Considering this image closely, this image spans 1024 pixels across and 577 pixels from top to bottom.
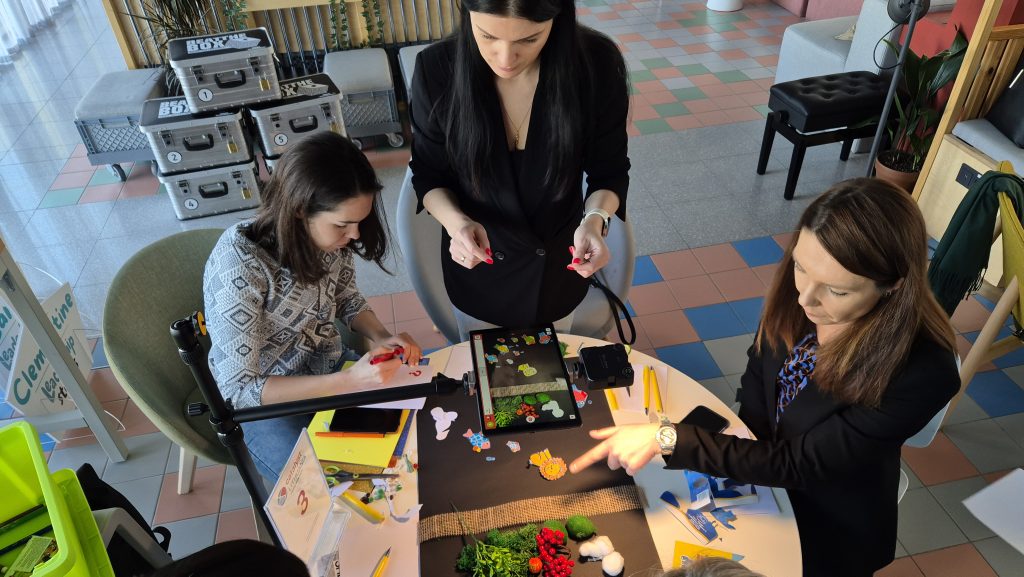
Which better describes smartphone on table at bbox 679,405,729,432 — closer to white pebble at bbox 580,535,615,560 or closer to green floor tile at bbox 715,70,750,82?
white pebble at bbox 580,535,615,560

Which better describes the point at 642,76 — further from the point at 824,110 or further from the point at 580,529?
the point at 580,529

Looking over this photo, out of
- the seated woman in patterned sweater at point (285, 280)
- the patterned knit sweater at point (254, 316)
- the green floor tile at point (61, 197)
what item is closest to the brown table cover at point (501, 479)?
the seated woman in patterned sweater at point (285, 280)

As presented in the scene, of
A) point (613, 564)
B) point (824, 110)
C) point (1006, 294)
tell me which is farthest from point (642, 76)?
point (613, 564)

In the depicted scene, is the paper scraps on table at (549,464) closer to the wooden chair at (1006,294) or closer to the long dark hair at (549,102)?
the long dark hair at (549,102)

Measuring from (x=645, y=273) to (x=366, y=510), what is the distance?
2.43 meters

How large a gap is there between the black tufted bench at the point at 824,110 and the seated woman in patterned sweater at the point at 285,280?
303 cm

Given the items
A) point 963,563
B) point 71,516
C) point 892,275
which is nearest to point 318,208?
point 71,516

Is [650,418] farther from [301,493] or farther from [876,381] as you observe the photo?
[301,493]

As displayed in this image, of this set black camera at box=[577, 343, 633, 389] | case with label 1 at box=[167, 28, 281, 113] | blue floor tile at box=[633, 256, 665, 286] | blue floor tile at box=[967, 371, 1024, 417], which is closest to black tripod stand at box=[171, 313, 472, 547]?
black camera at box=[577, 343, 633, 389]

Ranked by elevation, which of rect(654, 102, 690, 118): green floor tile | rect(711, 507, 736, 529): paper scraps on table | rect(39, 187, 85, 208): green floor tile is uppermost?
rect(711, 507, 736, 529): paper scraps on table

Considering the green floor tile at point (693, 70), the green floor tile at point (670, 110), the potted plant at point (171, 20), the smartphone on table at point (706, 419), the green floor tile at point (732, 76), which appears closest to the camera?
the smartphone on table at point (706, 419)

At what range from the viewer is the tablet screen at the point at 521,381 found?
4.60 feet

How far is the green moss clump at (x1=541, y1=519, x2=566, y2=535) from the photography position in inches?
58.7

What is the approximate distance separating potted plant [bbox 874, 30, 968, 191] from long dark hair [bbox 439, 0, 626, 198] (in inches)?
110
